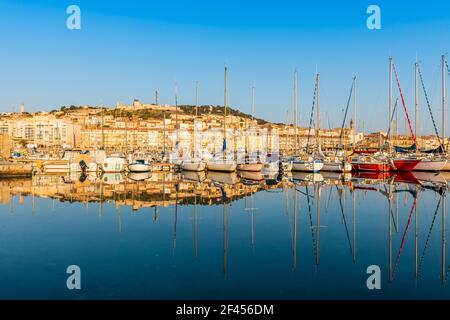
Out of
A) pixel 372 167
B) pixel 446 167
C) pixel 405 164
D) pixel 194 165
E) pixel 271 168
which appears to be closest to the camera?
pixel 405 164

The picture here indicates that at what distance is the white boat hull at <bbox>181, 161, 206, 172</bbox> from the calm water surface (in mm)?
20303

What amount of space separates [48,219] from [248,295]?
10.5m

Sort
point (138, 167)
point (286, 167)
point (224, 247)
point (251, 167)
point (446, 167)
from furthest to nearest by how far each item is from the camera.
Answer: point (286, 167), point (446, 167), point (138, 167), point (251, 167), point (224, 247)

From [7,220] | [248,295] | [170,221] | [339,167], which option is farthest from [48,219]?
[339,167]

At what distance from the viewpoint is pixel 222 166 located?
4084cm

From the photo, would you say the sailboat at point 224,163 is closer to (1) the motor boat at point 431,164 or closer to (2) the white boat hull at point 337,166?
(2) the white boat hull at point 337,166

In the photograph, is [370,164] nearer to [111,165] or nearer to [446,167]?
[446,167]

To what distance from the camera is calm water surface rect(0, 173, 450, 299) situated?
811 cm

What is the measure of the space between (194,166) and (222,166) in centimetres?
308

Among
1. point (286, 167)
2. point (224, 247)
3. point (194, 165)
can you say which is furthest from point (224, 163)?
point (224, 247)

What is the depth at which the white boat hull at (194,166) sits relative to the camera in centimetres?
4216

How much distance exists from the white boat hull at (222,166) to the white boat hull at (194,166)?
0.66 meters

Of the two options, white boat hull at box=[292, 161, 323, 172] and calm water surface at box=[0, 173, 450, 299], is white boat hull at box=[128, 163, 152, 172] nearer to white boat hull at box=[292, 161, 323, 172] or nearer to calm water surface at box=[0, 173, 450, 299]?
white boat hull at box=[292, 161, 323, 172]
